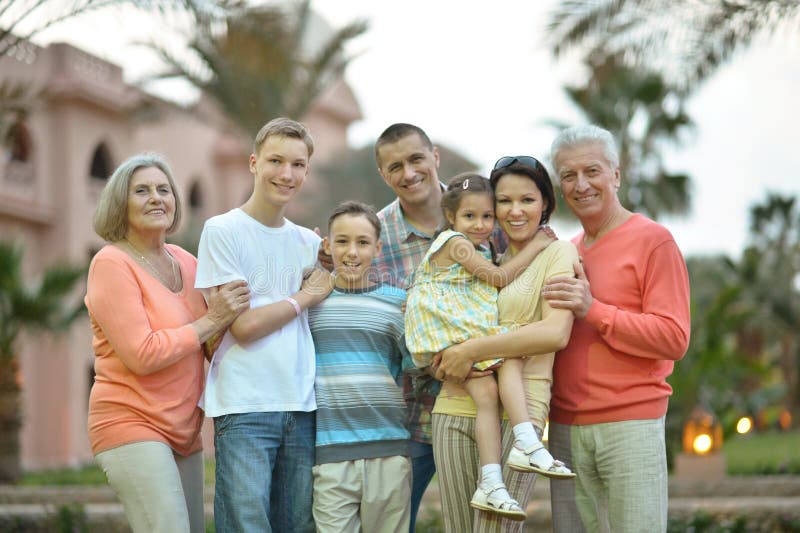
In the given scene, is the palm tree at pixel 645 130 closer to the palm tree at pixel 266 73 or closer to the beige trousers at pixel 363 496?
the palm tree at pixel 266 73

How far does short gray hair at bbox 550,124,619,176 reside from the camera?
431 cm

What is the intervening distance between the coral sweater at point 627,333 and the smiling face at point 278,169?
4.65 feet

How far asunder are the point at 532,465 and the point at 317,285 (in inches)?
48.8

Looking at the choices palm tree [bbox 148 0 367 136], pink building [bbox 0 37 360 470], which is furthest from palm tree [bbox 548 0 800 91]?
pink building [bbox 0 37 360 470]

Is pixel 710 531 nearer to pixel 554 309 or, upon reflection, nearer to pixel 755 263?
pixel 554 309

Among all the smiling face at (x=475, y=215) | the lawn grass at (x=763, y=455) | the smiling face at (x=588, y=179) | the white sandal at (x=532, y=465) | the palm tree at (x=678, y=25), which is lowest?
the lawn grass at (x=763, y=455)

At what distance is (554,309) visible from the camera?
4.07m

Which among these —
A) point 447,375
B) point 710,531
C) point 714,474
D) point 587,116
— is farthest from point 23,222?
point 447,375

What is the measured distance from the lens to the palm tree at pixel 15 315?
13562 millimetres

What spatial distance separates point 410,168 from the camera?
16.1 feet

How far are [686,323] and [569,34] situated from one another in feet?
25.6

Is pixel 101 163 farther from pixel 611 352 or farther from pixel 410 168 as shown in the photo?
pixel 611 352

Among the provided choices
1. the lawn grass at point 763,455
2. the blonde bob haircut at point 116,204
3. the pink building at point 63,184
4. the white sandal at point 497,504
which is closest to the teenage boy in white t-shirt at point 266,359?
the blonde bob haircut at point 116,204

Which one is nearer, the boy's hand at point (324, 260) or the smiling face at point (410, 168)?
the boy's hand at point (324, 260)
